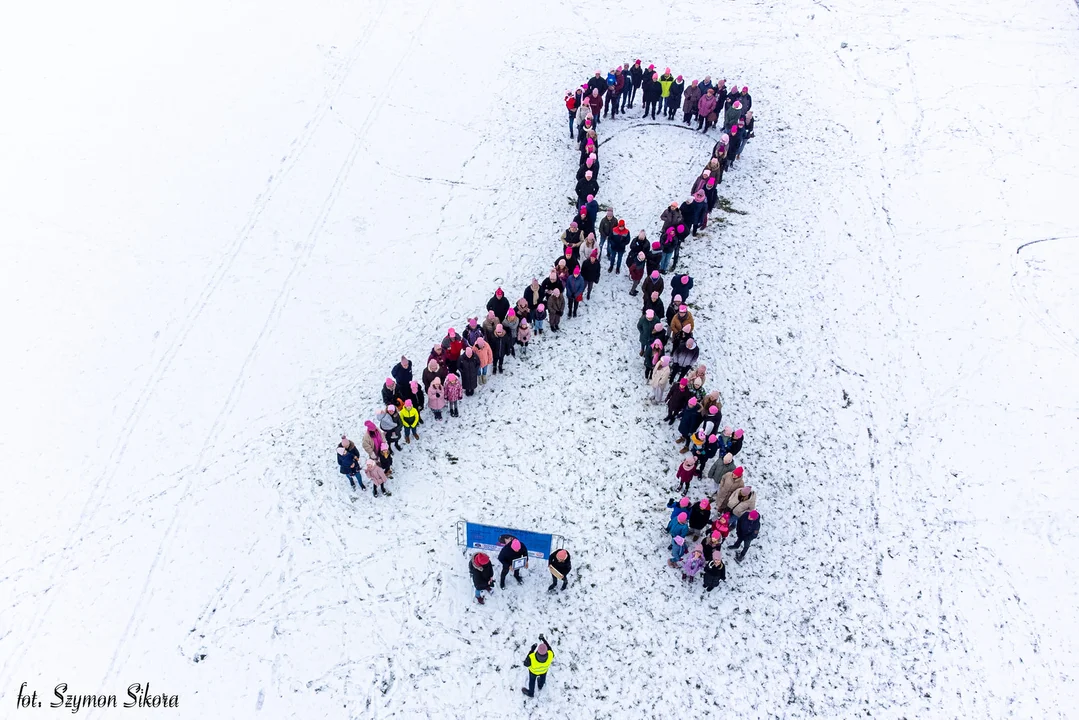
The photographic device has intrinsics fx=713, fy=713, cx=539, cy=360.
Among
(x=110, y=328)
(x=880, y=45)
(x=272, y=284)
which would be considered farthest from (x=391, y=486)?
(x=880, y=45)

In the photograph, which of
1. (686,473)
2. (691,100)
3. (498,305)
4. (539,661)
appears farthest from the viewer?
(691,100)

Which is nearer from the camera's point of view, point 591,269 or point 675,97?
point 591,269

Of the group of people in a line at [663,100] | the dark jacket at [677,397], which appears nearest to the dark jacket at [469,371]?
the dark jacket at [677,397]

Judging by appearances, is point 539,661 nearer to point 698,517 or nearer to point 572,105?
point 698,517

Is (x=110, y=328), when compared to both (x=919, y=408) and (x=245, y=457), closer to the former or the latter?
(x=245, y=457)

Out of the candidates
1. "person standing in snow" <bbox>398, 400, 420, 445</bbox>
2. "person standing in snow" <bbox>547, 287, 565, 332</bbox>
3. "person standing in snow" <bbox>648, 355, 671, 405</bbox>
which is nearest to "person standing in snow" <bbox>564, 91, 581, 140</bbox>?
"person standing in snow" <bbox>547, 287, 565, 332</bbox>

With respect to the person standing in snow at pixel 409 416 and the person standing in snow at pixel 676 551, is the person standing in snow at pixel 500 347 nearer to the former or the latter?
the person standing in snow at pixel 409 416

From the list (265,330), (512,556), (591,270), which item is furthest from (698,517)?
(265,330)
